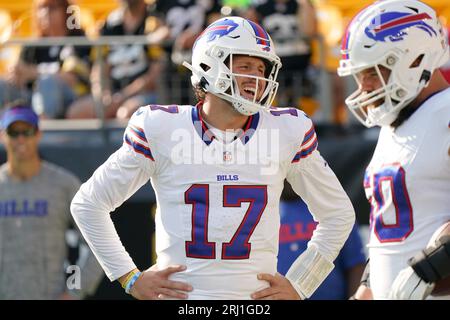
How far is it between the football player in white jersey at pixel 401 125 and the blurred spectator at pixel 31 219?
2.44m

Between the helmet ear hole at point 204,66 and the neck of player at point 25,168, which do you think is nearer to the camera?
the helmet ear hole at point 204,66

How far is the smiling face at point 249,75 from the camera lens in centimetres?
410

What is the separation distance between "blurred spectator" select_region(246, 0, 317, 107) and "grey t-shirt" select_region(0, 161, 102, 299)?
1.70 meters

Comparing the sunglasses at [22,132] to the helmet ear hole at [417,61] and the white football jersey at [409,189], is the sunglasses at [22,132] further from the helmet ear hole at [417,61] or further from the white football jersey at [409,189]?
the helmet ear hole at [417,61]

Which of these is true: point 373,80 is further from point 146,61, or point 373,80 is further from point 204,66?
point 146,61

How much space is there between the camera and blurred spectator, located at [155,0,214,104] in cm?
714

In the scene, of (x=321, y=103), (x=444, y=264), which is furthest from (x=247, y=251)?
(x=321, y=103)

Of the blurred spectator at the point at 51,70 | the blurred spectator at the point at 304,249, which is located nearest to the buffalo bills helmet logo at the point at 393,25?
the blurred spectator at the point at 304,249

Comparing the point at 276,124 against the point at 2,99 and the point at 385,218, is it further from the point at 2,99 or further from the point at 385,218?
the point at 2,99

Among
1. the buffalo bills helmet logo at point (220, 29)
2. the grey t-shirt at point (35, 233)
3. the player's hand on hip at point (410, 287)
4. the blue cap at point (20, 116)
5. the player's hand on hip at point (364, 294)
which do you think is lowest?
the grey t-shirt at point (35, 233)

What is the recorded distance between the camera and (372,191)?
13.4 ft

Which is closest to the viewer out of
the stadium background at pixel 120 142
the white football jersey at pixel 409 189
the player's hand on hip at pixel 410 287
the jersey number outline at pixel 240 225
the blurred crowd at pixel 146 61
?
the player's hand on hip at pixel 410 287

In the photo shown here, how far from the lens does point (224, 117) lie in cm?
417

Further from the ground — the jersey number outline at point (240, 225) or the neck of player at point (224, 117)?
the neck of player at point (224, 117)
